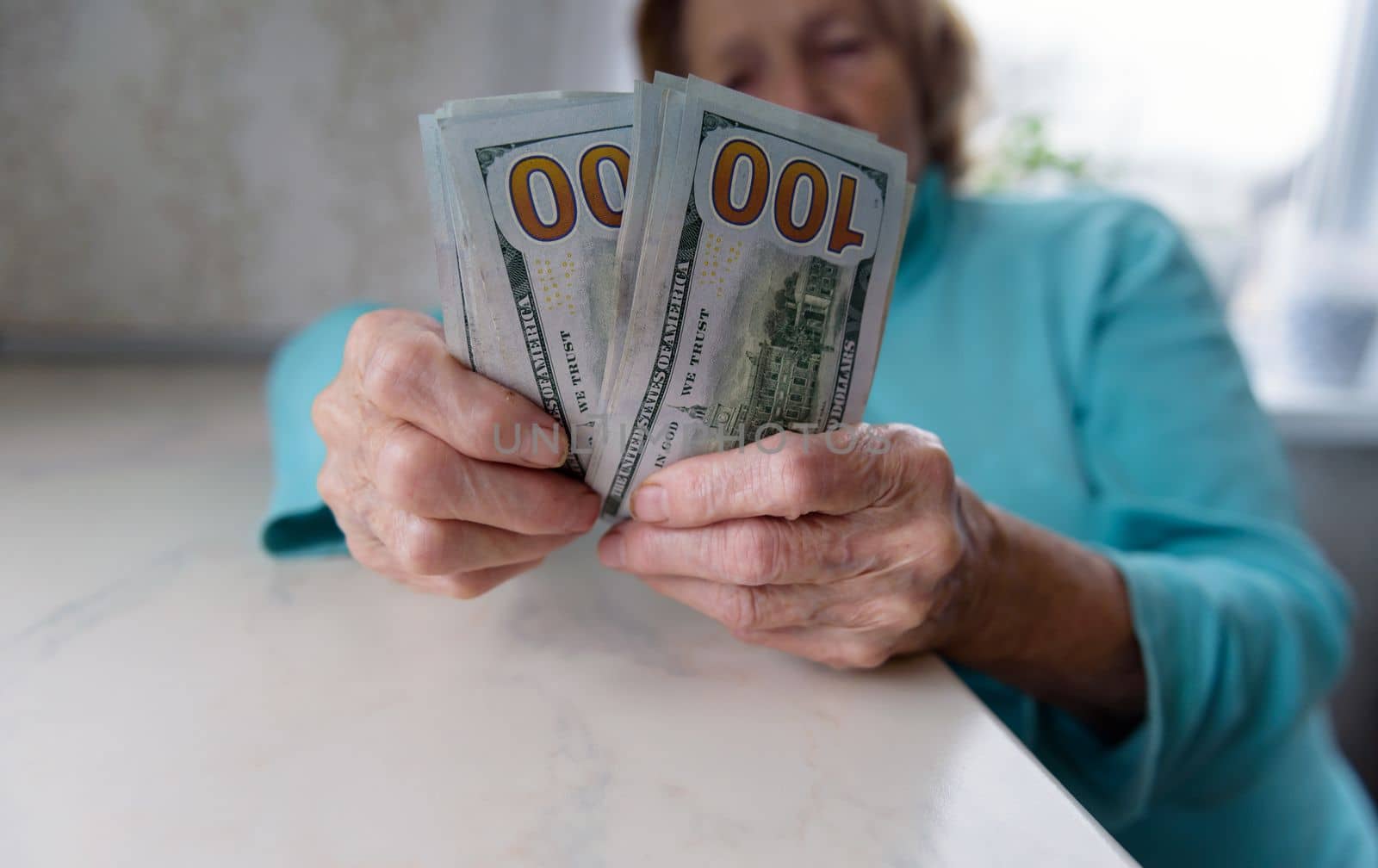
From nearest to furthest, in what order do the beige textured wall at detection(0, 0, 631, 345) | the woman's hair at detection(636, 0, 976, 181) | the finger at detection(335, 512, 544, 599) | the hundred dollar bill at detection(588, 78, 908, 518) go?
1. the hundred dollar bill at detection(588, 78, 908, 518)
2. the finger at detection(335, 512, 544, 599)
3. the woman's hair at detection(636, 0, 976, 181)
4. the beige textured wall at detection(0, 0, 631, 345)

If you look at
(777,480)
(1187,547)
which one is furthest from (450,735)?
(1187,547)

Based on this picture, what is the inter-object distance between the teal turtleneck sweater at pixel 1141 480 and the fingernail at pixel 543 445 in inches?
11.7

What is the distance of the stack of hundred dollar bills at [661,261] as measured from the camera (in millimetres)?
485

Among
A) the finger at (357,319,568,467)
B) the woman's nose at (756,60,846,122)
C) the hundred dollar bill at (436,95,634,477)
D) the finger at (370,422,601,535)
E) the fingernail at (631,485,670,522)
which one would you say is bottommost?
the fingernail at (631,485,670,522)

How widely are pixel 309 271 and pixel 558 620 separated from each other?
1.22 meters

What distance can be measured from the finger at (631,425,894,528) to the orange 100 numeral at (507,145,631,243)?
0.57ft

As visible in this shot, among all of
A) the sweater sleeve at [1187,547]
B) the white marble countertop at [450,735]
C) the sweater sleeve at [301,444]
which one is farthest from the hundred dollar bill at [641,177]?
the sweater sleeve at [1187,547]

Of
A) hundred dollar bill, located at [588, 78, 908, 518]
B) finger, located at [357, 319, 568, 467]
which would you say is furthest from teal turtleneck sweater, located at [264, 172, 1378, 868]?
hundred dollar bill, located at [588, 78, 908, 518]

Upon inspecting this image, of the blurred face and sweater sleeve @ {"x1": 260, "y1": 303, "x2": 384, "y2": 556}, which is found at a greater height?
the blurred face

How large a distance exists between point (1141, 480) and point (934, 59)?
746 mm

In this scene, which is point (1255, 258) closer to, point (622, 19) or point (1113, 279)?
point (1113, 279)

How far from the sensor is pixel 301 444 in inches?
32.4

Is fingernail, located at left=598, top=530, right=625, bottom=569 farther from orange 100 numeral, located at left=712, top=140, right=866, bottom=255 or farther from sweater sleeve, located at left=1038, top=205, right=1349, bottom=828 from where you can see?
sweater sleeve, located at left=1038, top=205, right=1349, bottom=828

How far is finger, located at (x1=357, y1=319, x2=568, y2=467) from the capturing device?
1.67 ft
